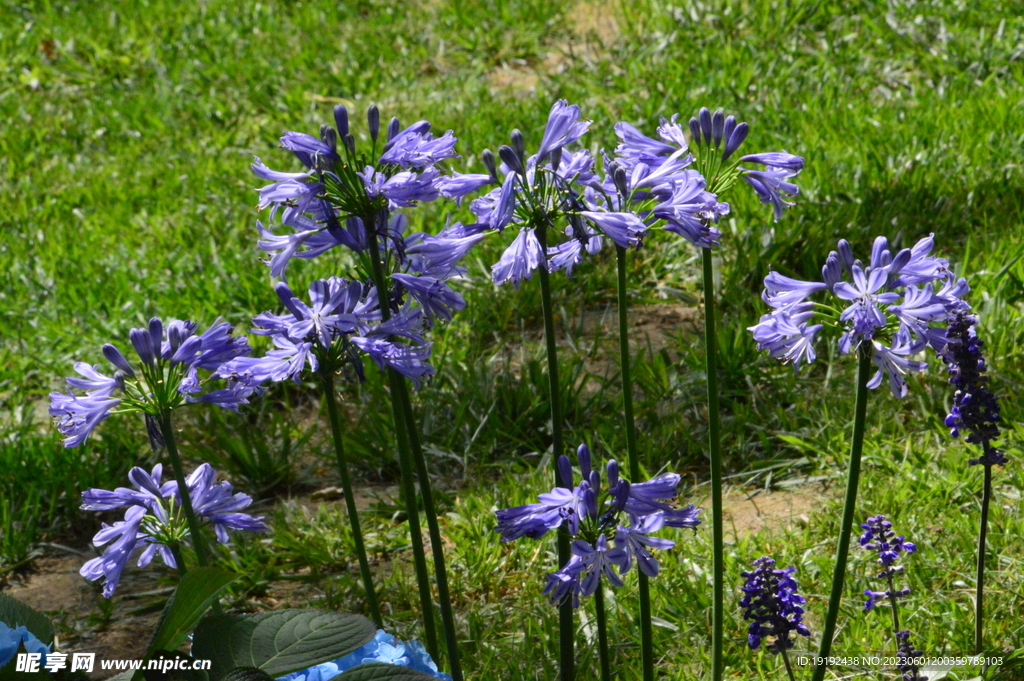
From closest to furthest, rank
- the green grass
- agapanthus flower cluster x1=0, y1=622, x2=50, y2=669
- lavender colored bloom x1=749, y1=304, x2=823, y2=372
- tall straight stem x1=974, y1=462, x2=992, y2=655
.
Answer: agapanthus flower cluster x1=0, y1=622, x2=50, y2=669 < lavender colored bloom x1=749, y1=304, x2=823, y2=372 < tall straight stem x1=974, y1=462, x2=992, y2=655 < the green grass

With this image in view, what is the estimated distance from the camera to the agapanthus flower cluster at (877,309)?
126cm

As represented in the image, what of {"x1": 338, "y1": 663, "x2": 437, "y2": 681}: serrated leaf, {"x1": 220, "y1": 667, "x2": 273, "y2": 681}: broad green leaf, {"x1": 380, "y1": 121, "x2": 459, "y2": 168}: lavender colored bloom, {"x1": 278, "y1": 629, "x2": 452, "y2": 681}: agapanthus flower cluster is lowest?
{"x1": 278, "y1": 629, "x2": 452, "y2": 681}: agapanthus flower cluster

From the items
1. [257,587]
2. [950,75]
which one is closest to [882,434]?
[257,587]

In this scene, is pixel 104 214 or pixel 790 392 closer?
pixel 790 392

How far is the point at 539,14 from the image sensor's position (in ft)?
18.6

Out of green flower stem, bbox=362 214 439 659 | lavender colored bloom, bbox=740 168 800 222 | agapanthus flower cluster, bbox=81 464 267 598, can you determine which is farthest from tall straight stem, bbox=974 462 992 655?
agapanthus flower cluster, bbox=81 464 267 598

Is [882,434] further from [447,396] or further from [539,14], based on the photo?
[539,14]

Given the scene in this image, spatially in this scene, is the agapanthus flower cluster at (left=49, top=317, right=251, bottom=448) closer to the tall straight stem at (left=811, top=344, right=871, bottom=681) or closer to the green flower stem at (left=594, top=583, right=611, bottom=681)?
the green flower stem at (left=594, top=583, right=611, bottom=681)

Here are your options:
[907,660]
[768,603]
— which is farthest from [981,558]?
[768,603]

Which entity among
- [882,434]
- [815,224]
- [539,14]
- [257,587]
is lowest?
[257,587]

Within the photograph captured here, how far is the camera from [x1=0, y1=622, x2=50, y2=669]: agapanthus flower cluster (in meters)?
1.13

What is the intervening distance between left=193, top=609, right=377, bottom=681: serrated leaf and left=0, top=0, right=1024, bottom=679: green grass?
0.60 metres

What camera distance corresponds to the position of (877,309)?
49.6 inches

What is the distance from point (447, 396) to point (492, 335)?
1.40ft
